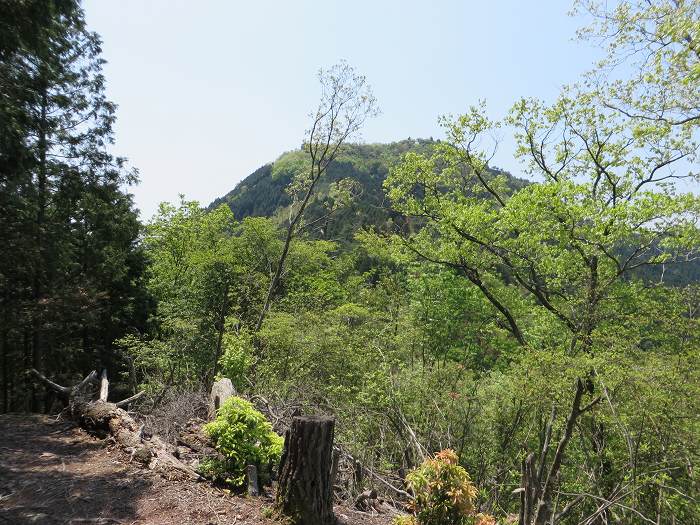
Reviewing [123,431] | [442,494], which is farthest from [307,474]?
[123,431]

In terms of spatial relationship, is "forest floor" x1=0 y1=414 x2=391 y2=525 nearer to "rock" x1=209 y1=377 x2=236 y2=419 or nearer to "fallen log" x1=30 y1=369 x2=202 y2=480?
"fallen log" x1=30 y1=369 x2=202 y2=480

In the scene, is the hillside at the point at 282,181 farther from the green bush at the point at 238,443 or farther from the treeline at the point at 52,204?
the green bush at the point at 238,443

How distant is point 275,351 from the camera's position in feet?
38.4

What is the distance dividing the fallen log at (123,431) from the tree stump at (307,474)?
121cm

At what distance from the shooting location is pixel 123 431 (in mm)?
5375

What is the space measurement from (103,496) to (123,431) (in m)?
1.37

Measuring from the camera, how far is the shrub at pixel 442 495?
390 centimetres

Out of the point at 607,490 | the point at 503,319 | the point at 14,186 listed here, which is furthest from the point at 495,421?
the point at 14,186

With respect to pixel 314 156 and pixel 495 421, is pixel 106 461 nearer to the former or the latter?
pixel 495 421

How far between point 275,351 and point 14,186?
6760 millimetres

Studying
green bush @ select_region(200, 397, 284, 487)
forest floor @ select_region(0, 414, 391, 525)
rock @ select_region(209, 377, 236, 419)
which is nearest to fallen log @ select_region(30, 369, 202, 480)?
forest floor @ select_region(0, 414, 391, 525)

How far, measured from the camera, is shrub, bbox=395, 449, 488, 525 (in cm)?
390

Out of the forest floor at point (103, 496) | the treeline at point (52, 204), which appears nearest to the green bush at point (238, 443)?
the forest floor at point (103, 496)

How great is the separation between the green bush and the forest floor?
20cm
